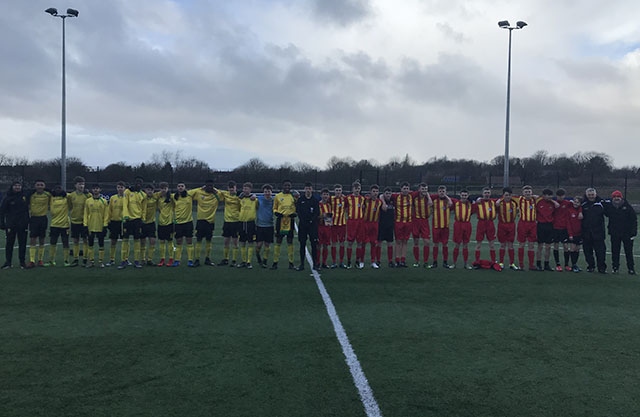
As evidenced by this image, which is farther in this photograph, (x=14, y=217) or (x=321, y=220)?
(x=321, y=220)

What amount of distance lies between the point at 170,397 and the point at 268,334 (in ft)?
6.41

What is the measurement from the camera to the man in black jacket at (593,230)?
11.1 metres

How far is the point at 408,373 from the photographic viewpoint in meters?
4.84

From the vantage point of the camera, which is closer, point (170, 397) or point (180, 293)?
point (170, 397)

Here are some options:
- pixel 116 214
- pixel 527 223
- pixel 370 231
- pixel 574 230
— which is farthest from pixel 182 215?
pixel 574 230

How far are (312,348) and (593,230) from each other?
8638 millimetres

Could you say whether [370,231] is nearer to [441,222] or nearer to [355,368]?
[441,222]

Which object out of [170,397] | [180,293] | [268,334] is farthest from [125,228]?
[170,397]

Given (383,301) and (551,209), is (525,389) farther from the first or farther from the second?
(551,209)

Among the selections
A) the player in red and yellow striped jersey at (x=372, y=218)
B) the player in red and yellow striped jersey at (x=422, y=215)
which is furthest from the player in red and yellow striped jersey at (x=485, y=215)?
the player in red and yellow striped jersey at (x=372, y=218)

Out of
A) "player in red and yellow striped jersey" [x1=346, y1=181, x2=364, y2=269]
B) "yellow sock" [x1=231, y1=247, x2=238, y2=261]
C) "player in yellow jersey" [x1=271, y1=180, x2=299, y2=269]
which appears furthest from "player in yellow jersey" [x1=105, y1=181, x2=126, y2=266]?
"player in red and yellow striped jersey" [x1=346, y1=181, x2=364, y2=269]

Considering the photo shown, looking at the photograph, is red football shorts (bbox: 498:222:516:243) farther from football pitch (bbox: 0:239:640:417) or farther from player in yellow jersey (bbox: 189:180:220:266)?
player in yellow jersey (bbox: 189:180:220:266)

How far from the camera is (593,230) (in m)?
11.2

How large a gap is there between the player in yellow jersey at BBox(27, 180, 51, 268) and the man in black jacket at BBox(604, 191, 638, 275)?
43.8ft
